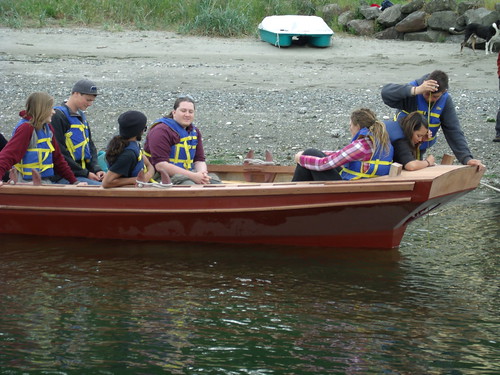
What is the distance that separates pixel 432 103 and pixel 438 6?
40.6 feet

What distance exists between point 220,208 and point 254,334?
4.88 ft

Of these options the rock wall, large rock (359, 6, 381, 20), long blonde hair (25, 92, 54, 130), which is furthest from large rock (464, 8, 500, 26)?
long blonde hair (25, 92, 54, 130)

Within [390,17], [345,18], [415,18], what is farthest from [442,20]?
[345,18]

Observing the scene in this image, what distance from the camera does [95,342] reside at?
5.43 m

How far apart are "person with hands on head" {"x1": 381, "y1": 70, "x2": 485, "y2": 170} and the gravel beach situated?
264cm

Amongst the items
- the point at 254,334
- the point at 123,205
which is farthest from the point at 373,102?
the point at 254,334

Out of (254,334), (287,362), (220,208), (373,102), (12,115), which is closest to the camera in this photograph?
(287,362)

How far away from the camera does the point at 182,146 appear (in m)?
7.04

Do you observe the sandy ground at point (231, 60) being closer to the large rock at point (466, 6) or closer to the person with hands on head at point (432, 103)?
the large rock at point (466, 6)

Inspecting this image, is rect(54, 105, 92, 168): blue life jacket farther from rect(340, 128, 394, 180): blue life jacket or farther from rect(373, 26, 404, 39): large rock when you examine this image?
rect(373, 26, 404, 39): large rock

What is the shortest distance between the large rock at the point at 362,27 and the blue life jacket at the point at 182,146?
12.2 m

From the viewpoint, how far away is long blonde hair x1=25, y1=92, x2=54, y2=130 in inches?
262

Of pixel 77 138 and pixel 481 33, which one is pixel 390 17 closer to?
pixel 481 33

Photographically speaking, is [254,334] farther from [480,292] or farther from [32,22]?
[32,22]
